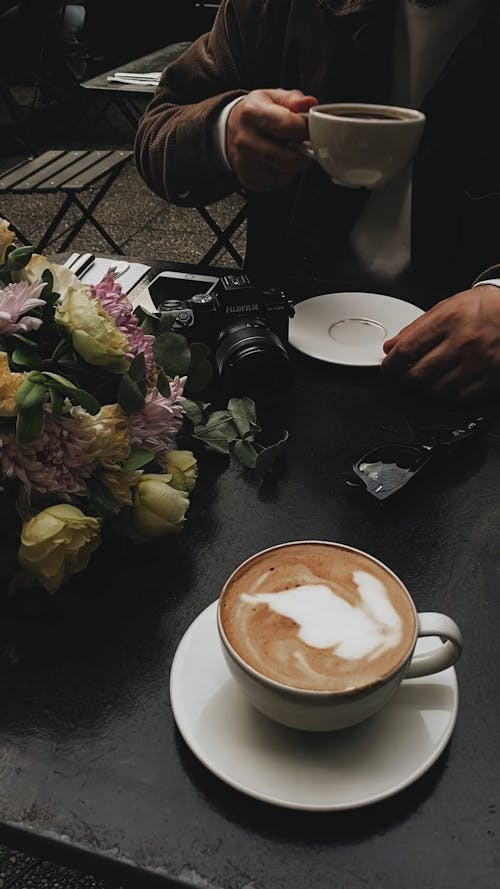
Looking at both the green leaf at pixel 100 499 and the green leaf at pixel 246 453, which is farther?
the green leaf at pixel 246 453

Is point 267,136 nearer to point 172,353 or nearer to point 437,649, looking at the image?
point 172,353

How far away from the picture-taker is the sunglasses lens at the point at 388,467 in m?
0.92

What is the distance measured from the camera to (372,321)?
4.35ft

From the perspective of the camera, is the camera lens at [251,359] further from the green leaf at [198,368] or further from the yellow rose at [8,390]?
the yellow rose at [8,390]

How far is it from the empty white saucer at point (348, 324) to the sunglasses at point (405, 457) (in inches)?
8.6

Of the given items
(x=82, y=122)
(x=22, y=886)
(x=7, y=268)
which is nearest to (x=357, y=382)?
(x=7, y=268)

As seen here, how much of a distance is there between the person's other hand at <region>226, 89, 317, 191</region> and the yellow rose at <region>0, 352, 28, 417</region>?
766mm

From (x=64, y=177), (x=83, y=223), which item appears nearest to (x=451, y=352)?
(x=64, y=177)

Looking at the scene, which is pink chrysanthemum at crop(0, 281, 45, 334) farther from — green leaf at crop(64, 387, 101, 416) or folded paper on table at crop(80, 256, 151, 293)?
folded paper on table at crop(80, 256, 151, 293)

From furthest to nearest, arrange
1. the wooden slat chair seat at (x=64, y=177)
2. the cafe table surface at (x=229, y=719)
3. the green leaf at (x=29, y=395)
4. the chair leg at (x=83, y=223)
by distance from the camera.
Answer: the chair leg at (x=83, y=223)
the wooden slat chair seat at (x=64, y=177)
the green leaf at (x=29, y=395)
the cafe table surface at (x=229, y=719)

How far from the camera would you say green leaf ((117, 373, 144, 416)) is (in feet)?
2.47

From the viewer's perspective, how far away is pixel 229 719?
614mm

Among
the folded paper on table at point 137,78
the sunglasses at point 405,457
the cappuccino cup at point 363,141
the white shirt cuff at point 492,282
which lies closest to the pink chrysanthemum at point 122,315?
the sunglasses at point 405,457

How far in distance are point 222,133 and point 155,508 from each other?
98cm
